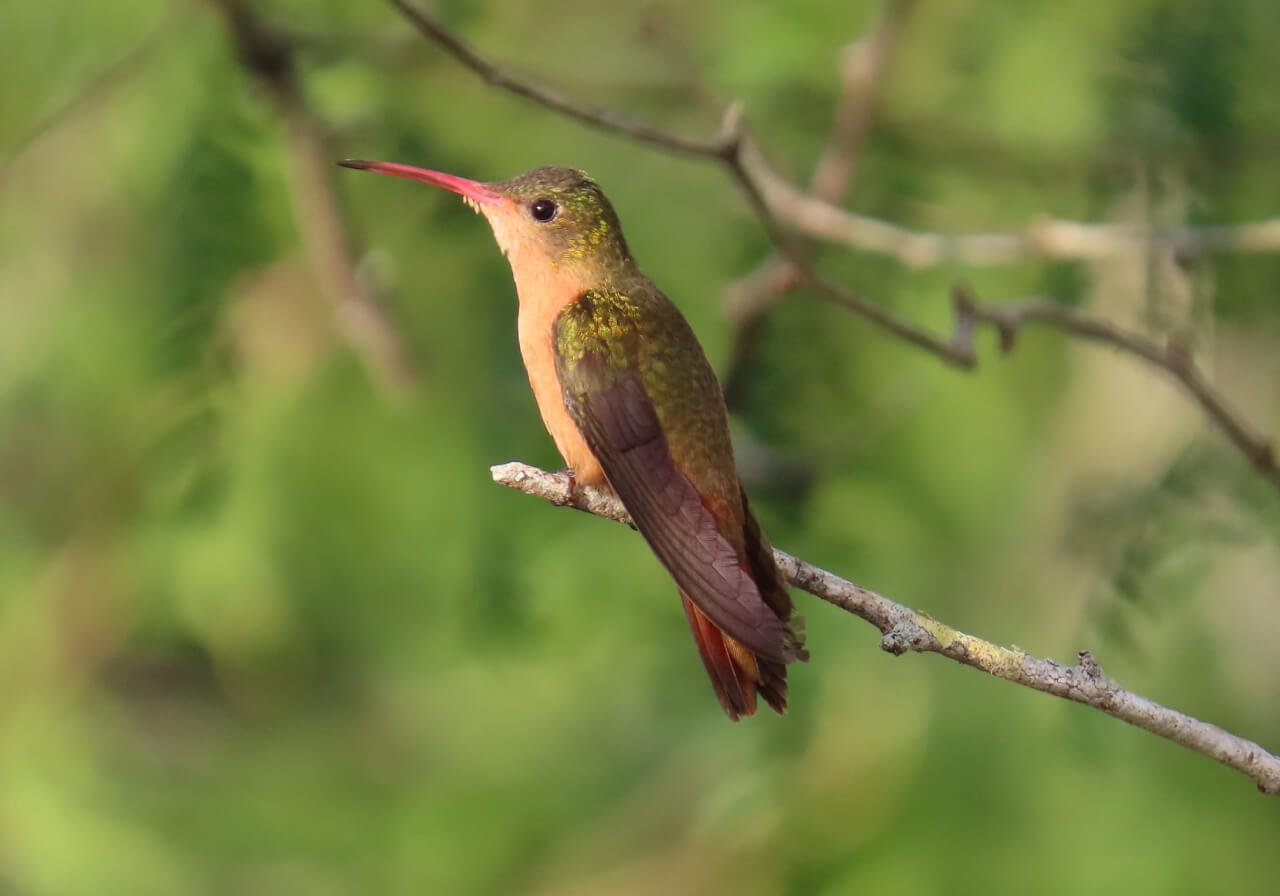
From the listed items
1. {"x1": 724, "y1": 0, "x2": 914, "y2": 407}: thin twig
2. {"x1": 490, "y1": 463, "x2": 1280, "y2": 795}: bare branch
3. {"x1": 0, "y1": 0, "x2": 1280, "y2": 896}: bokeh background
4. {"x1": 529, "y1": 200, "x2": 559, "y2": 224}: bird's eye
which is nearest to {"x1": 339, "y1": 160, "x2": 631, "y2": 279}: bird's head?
{"x1": 529, "y1": 200, "x2": 559, "y2": 224}: bird's eye

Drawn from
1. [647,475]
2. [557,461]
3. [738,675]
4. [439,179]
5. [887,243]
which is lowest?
[557,461]

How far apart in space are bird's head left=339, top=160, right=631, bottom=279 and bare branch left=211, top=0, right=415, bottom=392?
0.61m

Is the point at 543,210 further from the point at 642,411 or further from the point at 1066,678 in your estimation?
the point at 1066,678

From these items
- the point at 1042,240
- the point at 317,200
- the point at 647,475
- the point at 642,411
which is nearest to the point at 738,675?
the point at 647,475

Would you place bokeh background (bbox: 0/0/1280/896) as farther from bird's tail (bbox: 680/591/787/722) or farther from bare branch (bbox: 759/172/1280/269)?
bird's tail (bbox: 680/591/787/722)

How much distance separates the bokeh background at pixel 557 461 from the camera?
4234 mm

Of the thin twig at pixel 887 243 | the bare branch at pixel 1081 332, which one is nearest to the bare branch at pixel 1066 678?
the thin twig at pixel 887 243

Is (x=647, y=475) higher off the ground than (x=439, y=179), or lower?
lower

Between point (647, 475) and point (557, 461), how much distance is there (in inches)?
50.0

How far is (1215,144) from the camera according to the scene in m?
4.57

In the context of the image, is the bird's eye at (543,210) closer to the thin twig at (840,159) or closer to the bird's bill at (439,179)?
the bird's bill at (439,179)

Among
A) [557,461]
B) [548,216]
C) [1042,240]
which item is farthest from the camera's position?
[557,461]

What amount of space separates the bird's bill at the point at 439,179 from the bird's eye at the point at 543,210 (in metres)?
0.11

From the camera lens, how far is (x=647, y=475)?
3.05 metres
